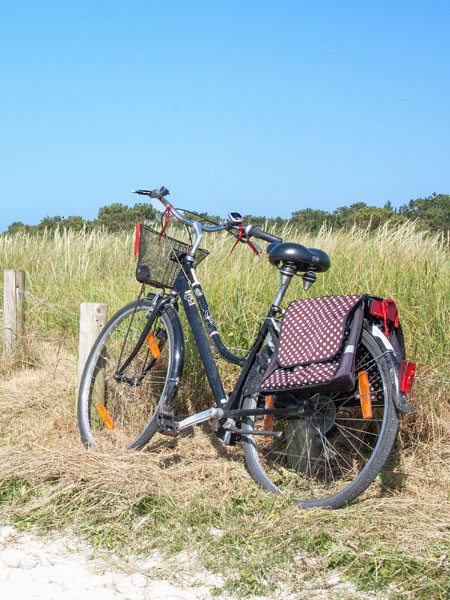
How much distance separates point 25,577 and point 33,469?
2.85 feet

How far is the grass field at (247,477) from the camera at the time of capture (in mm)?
2500

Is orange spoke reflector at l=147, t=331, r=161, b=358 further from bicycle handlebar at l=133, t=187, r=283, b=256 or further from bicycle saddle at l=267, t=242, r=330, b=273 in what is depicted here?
bicycle saddle at l=267, t=242, r=330, b=273

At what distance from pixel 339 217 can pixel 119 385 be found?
3.46m

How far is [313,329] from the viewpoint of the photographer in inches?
117

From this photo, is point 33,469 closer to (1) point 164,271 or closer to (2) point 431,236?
(1) point 164,271

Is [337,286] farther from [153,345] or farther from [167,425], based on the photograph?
[167,425]

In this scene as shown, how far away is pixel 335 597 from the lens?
2.27 m

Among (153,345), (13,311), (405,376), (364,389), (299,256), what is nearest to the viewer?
(405,376)

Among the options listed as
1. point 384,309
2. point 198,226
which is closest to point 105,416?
point 198,226

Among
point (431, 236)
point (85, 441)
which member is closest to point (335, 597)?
point (85, 441)

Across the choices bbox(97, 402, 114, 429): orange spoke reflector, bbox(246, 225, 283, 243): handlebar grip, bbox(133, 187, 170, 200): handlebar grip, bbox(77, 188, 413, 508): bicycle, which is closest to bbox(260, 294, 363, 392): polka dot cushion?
bbox(77, 188, 413, 508): bicycle

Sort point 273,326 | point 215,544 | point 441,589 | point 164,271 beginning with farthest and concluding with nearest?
point 164,271 < point 273,326 < point 215,544 < point 441,589

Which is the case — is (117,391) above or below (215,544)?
above

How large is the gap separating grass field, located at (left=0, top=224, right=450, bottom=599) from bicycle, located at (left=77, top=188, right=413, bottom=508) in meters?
0.19
